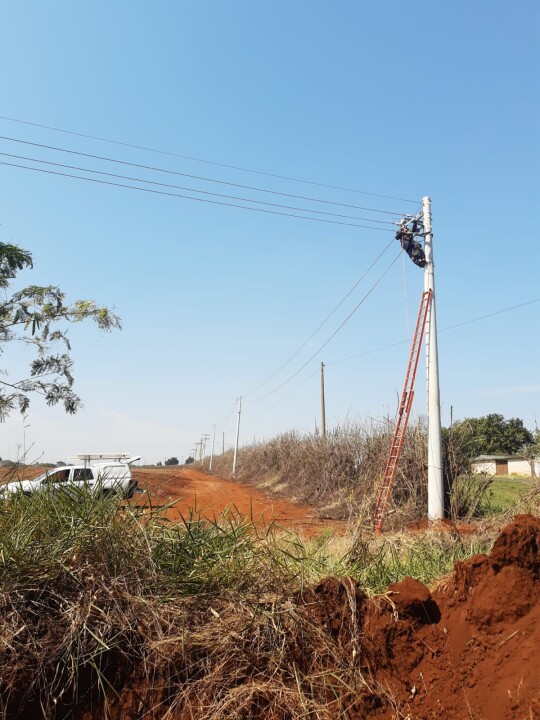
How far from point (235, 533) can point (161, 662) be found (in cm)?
92

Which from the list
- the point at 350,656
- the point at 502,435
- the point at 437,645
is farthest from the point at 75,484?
the point at 502,435

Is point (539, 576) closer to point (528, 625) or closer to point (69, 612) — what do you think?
point (528, 625)

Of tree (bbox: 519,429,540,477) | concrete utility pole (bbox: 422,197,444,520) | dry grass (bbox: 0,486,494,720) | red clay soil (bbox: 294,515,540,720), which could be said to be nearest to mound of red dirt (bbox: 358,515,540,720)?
red clay soil (bbox: 294,515,540,720)

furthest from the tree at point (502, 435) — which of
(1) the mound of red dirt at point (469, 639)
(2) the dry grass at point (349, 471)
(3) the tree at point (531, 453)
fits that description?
(1) the mound of red dirt at point (469, 639)

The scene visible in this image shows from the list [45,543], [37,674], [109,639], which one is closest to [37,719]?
[37,674]

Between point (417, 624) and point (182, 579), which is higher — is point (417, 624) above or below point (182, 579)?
below

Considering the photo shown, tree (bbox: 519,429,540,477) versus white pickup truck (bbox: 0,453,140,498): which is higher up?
tree (bbox: 519,429,540,477)

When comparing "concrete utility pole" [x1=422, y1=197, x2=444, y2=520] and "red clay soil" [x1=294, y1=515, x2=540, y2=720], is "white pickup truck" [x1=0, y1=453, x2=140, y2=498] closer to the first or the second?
"red clay soil" [x1=294, y1=515, x2=540, y2=720]

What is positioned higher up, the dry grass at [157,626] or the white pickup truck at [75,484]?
the white pickup truck at [75,484]

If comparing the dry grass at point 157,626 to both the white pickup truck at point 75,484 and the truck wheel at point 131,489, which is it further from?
the truck wheel at point 131,489

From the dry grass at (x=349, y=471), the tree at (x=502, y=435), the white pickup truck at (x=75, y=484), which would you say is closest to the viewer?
the white pickup truck at (x=75, y=484)

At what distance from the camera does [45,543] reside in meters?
2.90

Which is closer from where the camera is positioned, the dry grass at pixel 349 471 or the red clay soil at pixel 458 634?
the red clay soil at pixel 458 634

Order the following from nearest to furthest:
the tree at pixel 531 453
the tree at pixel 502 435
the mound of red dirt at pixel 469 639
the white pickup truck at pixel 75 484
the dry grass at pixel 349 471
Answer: the mound of red dirt at pixel 469 639
the white pickup truck at pixel 75 484
the tree at pixel 531 453
the dry grass at pixel 349 471
the tree at pixel 502 435
